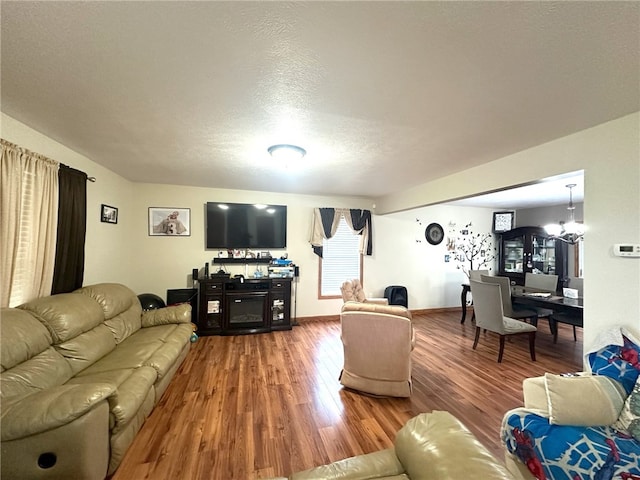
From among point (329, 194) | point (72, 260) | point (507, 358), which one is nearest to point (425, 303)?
point (507, 358)

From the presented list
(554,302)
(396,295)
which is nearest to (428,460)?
(554,302)

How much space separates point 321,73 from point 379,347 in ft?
7.41

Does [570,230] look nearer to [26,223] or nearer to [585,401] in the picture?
[585,401]

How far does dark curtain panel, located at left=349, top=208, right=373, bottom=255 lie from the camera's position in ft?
17.3

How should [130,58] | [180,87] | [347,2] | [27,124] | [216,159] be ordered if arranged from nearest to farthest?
[347,2] < [130,58] < [180,87] < [27,124] < [216,159]

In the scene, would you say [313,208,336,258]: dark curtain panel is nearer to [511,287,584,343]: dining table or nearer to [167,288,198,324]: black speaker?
[167,288,198,324]: black speaker

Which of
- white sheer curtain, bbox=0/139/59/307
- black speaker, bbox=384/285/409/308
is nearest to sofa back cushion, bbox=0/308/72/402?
white sheer curtain, bbox=0/139/59/307

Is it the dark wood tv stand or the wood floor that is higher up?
the dark wood tv stand

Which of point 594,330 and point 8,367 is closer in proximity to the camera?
point 8,367

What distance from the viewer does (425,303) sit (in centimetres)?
577

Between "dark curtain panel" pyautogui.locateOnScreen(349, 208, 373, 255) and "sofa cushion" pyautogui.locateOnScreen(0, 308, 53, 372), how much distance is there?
4435mm

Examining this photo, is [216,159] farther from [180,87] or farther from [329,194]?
[329,194]

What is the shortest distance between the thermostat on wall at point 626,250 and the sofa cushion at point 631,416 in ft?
2.76

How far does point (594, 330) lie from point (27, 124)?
484cm
